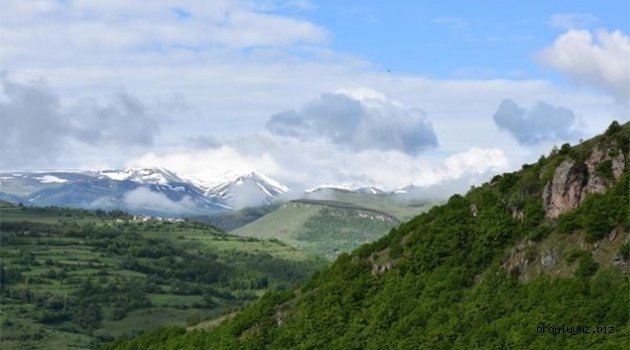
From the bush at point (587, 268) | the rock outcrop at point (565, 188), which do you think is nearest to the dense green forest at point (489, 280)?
the bush at point (587, 268)

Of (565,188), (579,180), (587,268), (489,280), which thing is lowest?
(489,280)

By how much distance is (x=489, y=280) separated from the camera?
126375 mm

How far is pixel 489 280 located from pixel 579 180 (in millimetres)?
17419

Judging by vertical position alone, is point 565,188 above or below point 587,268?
above

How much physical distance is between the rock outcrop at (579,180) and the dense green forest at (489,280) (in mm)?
203

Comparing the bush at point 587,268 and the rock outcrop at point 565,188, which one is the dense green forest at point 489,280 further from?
the rock outcrop at point 565,188

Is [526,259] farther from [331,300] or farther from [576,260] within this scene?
[331,300]

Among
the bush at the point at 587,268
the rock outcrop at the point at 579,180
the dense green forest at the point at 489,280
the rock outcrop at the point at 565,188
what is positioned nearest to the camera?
the dense green forest at the point at 489,280

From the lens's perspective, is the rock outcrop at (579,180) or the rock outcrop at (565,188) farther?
the rock outcrop at (565,188)

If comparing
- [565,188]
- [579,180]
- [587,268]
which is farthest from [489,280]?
[587,268]

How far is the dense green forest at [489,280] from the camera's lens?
4272 inches

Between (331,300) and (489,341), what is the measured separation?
39524 millimetres

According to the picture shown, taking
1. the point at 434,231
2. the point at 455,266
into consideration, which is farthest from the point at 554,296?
the point at 434,231

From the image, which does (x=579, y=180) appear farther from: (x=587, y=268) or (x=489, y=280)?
(x=489, y=280)
